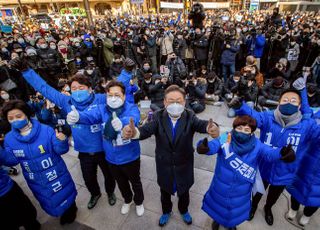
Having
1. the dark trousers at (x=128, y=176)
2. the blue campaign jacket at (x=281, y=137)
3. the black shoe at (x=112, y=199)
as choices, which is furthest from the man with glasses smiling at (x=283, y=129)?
the black shoe at (x=112, y=199)

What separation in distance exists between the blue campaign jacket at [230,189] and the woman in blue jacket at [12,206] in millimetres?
2334

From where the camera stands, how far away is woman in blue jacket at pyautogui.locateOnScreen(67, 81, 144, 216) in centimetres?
235

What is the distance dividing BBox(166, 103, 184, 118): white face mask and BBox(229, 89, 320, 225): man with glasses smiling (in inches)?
21.6

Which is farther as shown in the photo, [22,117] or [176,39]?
[176,39]

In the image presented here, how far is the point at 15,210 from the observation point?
248 cm

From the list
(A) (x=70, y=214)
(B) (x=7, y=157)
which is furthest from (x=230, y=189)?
(B) (x=7, y=157)

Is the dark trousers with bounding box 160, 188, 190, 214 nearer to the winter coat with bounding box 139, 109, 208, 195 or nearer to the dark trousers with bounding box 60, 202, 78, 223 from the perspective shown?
the winter coat with bounding box 139, 109, 208, 195

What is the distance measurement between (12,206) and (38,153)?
77 cm

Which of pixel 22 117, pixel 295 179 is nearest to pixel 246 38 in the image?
pixel 295 179

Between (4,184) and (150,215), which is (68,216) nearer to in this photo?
(4,184)

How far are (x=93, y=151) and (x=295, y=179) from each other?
2672 millimetres

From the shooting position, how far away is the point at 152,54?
915 cm

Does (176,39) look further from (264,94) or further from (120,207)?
(120,207)

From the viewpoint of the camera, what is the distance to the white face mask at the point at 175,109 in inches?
84.1
